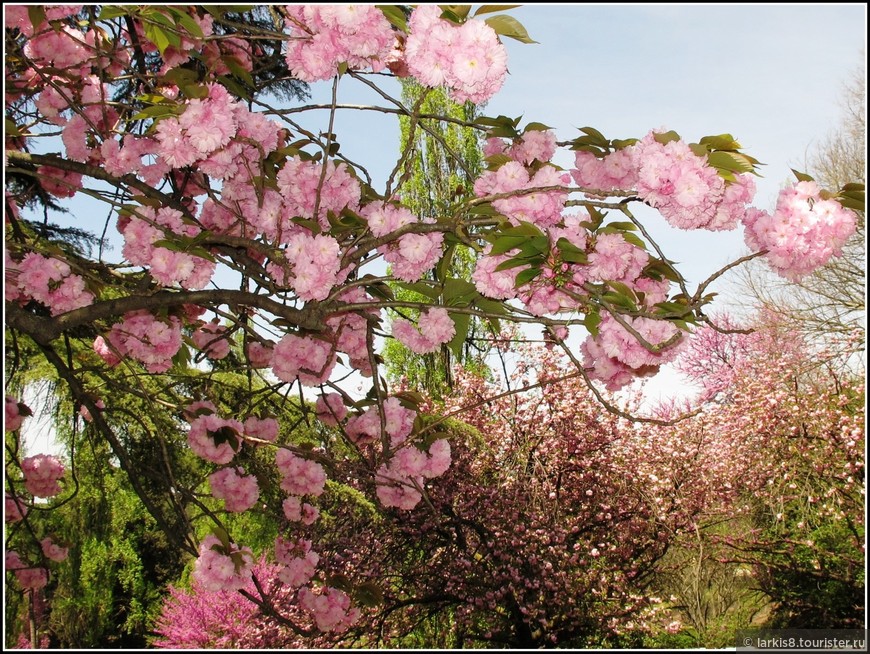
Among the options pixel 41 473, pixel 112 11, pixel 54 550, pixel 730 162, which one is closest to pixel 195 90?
pixel 112 11

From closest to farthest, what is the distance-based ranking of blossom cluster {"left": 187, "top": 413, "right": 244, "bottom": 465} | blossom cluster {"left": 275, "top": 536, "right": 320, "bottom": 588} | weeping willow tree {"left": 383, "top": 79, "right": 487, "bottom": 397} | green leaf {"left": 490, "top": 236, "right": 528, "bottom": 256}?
green leaf {"left": 490, "top": 236, "right": 528, "bottom": 256} → blossom cluster {"left": 187, "top": 413, "right": 244, "bottom": 465} → blossom cluster {"left": 275, "top": 536, "right": 320, "bottom": 588} → weeping willow tree {"left": 383, "top": 79, "right": 487, "bottom": 397}

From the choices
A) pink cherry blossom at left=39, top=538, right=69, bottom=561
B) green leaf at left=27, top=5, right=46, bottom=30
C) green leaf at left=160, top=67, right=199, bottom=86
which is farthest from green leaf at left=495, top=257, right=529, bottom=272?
pink cherry blossom at left=39, top=538, right=69, bottom=561

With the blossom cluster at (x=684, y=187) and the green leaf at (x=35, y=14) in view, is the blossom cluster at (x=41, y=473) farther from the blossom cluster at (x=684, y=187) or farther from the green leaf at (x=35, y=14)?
the blossom cluster at (x=684, y=187)

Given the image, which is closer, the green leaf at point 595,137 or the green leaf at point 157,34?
the green leaf at point 595,137

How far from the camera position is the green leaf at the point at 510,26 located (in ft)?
3.96

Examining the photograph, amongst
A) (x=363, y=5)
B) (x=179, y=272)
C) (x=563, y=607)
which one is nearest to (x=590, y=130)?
(x=363, y=5)

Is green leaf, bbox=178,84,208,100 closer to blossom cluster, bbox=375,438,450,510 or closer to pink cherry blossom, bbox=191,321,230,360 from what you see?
pink cherry blossom, bbox=191,321,230,360

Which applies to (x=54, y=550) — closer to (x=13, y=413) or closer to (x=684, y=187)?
(x=13, y=413)

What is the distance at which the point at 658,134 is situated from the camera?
1.26 meters

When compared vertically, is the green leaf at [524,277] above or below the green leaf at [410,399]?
above

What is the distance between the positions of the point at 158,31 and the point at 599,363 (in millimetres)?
1131

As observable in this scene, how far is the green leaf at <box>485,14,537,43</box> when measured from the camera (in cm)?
121

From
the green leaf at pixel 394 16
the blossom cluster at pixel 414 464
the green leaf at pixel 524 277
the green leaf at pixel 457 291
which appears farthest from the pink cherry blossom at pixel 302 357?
the green leaf at pixel 394 16

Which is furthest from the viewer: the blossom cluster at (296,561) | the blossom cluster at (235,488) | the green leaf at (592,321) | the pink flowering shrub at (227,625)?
the pink flowering shrub at (227,625)
